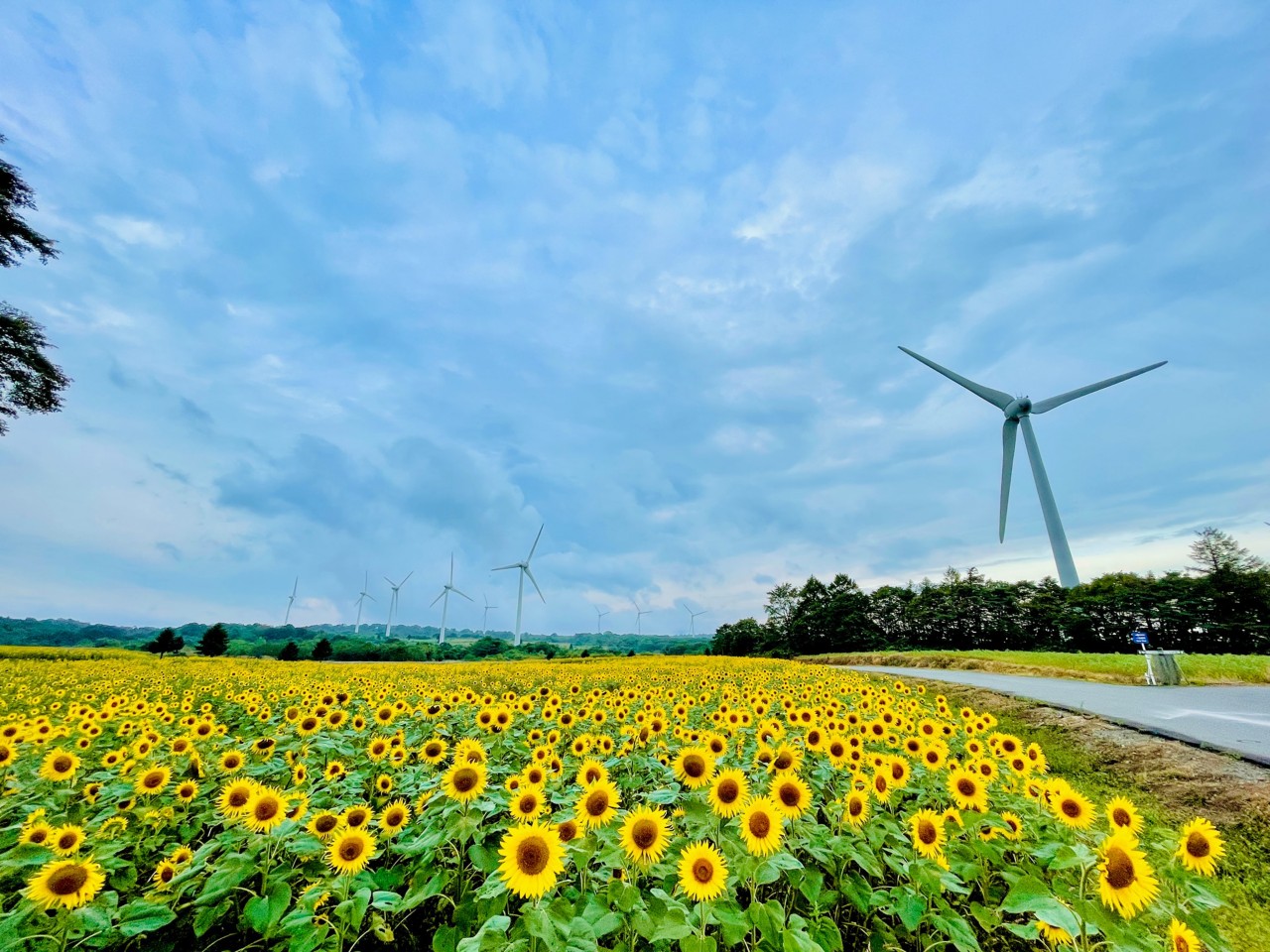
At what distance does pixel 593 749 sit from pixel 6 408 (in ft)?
103

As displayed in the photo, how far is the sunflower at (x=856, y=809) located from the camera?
3357mm

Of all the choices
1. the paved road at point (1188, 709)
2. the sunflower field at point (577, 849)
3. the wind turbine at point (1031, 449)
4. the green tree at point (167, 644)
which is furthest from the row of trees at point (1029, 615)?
the sunflower field at point (577, 849)

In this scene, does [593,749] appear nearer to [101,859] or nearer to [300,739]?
[300,739]

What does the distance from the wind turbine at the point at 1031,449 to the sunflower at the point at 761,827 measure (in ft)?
124

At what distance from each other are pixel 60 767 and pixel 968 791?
6.78 meters

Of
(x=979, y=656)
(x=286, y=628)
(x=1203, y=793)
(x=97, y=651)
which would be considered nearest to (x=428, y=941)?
(x=1203, y=793)

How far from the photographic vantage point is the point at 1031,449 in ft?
117

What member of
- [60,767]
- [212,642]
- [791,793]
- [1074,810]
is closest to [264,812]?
[60,767]

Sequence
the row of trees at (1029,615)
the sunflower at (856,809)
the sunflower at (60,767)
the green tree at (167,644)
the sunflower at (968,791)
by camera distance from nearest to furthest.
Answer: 1. the sunflower at (856,809)
2. the sunflower at (968,791)
3. the sunflower at (60,767)
4. the green tree at (167,644)
5. the row of trees at (1029,615)

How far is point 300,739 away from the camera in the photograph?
5297 millimetres

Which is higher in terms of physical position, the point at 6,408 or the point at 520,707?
the point at 6,408

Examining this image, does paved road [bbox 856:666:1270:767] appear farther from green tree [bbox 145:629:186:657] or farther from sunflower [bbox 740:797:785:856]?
green tree [bbox 145:629:186:657]

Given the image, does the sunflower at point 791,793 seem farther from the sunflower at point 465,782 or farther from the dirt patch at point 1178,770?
the dirt patch at point 1178,770

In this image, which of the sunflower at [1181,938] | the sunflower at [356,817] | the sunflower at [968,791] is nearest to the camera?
the sunflower at [1181,938]
